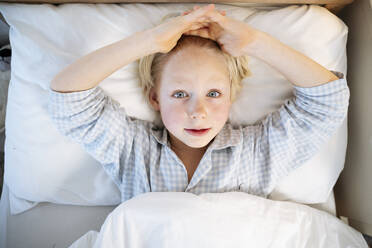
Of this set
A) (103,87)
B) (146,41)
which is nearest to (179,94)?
(146,41)

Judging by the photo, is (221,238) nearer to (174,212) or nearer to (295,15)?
(174,212)

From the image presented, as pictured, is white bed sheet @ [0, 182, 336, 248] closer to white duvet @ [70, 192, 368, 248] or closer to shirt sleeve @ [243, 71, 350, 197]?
white duvet @ [70, 192, 368, 248]

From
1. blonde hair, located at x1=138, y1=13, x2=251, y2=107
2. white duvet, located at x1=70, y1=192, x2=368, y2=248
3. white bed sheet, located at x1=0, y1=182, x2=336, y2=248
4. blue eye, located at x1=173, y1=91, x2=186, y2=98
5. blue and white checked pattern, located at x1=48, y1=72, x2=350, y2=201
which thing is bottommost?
white bed sheet, located at x1=0, y1=182, x2=336, y2=248

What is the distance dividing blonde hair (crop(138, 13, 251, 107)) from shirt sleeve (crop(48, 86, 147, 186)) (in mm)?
123

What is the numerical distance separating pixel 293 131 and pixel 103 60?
0.57 metres

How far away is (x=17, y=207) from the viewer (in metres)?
1.01

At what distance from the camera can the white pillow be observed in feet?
2.95

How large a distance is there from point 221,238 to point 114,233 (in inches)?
10.7

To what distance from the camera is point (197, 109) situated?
768mm

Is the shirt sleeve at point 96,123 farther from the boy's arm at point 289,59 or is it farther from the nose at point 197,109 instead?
the boy's arm at point 289,59

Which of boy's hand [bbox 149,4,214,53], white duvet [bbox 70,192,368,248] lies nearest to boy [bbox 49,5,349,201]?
boy's hand [bbox 149,4,214,53]

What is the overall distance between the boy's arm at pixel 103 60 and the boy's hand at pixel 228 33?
14 centimetres

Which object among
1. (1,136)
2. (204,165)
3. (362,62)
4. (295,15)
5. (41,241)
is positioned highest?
(295,15)

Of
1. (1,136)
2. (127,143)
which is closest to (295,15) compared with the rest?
(127,143)
